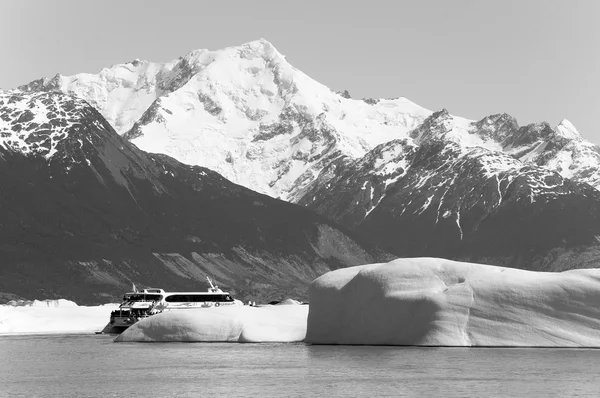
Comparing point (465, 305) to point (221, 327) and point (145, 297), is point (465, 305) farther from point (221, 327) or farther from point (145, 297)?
point (145, 297)

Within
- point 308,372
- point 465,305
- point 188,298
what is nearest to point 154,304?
point 188,298

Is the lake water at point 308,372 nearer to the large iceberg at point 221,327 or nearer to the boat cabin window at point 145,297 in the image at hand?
the large iceberg at point 221,327

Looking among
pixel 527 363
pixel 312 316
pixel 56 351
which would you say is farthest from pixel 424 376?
pixel 56 351

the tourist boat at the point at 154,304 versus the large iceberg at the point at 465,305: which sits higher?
the tourist boat at the point at 154,304

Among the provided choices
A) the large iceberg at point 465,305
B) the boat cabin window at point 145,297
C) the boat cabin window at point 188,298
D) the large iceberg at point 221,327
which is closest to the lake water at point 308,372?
the large iceberg at point 465,305

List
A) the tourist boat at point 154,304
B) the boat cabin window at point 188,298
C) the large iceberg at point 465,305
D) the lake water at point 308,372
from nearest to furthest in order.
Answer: the lake water at point 308,372 < the large iceberg at point 465,305 < the tourist boat at point 154,304 < the boat cabin window at point 188,298

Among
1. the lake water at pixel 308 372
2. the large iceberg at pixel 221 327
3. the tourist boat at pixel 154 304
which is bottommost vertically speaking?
the lake water at pixel 308 372

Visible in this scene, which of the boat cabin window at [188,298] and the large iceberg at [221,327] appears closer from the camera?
the large iceberg at [221,327]

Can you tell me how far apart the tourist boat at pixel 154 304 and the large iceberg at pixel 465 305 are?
262 ft

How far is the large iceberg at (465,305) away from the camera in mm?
101625

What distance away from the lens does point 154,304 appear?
7328 inches

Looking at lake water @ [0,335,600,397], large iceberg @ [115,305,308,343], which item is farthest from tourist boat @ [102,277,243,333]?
lake water @ [0,335,600,397]

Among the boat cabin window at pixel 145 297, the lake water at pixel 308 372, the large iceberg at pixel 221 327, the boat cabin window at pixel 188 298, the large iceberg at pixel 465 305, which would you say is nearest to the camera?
the lake water at pixel 308 372

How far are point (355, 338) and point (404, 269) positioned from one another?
9.25 meters
